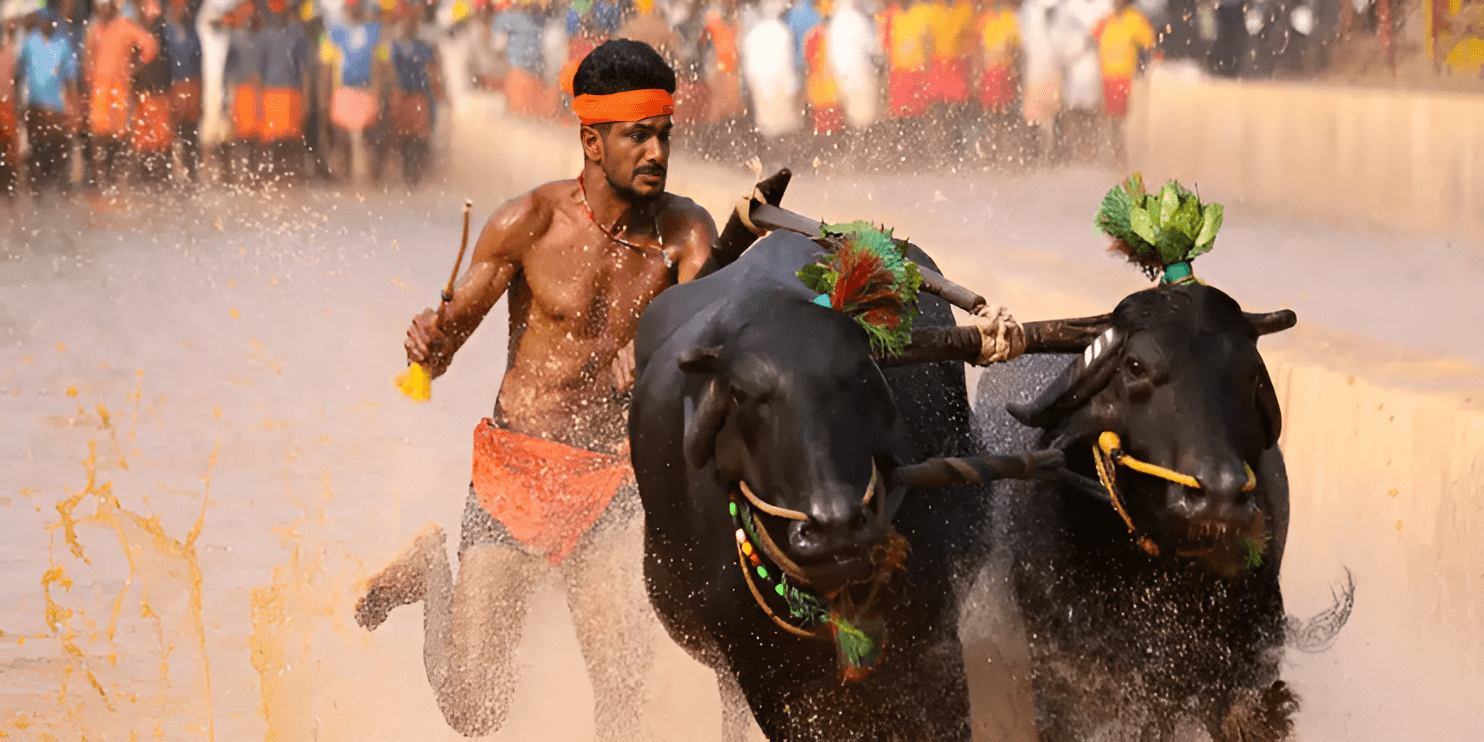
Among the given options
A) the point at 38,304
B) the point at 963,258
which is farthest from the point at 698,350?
the point at 38,304

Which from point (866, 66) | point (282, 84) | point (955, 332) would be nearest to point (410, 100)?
point (282, 84)

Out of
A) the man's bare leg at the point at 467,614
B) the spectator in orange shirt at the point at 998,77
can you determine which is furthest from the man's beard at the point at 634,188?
the spectator in orange shirt at the point at 998,77

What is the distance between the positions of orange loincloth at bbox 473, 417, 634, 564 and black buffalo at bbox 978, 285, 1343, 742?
3.97ft

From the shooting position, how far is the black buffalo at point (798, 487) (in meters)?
3.69

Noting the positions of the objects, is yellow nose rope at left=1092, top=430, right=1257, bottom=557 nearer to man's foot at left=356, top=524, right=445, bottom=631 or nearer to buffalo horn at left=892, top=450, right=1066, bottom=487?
buffalo horn at left=892, top=450, right=1066, bottom=487

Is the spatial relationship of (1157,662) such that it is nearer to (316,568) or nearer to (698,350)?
(698,350)

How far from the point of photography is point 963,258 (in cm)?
1139

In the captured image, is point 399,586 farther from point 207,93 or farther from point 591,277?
point 207,93

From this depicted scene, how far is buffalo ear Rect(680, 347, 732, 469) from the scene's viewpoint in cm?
388

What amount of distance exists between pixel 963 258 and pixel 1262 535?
7.31 metres

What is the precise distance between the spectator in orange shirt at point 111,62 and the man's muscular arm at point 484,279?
13.8 metres

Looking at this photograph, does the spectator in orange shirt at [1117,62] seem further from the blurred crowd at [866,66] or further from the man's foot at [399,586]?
the man's foot at [399,586]

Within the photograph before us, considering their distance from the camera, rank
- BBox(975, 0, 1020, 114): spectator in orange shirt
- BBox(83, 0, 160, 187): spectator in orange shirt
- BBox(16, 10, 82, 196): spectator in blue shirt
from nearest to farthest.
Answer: BBox(16, 10, 82, 196): spectator in blue shirt
BBox(83, 0, 160, 187): spectator in orange shirt
BBox(975, 0, 1020, 114): spectator in orange shirt

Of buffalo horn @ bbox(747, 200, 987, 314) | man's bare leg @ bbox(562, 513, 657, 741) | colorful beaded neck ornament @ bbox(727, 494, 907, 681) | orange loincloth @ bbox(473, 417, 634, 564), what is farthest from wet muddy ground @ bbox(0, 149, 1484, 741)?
colorful beaded neck ornament @ bbox(727, 494, 907, 681)
